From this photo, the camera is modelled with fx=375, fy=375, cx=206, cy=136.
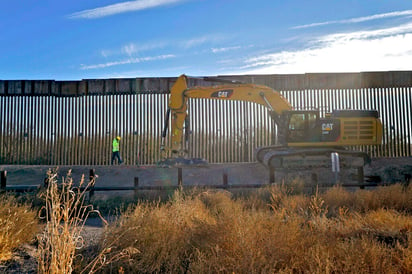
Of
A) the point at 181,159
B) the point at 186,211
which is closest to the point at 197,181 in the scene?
the point at 181,159

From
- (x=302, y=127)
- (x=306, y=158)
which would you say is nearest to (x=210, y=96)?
(x=302, y=127)

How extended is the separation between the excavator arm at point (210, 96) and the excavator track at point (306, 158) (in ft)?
5.88

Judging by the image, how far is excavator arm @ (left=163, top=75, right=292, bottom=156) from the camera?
50.0ft

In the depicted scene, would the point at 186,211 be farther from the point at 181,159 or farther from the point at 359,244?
the point at 181,159

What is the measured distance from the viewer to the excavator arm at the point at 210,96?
15227 millimetres

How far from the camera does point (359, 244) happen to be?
13.9ft

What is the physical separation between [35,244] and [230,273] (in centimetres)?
317

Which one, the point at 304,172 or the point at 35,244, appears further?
the point at 304,172

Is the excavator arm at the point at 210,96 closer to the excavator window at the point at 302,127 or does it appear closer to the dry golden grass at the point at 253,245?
the excavator window at the point at 302,127

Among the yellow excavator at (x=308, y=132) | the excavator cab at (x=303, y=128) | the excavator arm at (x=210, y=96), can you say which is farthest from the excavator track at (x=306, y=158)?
the excavator arm at (x=210, y=96)

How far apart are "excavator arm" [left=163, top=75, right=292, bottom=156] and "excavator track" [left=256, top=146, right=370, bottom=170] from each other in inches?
70.6

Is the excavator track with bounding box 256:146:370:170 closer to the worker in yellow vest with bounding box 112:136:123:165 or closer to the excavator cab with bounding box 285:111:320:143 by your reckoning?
the excavator cab with bounding box 285:111:320:143

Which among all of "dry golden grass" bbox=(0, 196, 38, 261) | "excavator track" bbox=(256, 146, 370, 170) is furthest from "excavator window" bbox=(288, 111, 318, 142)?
"dry golden grass" bbox=(0, 196, 38, 261)

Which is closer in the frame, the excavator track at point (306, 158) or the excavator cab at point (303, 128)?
the excavator track at point (306, 158)
